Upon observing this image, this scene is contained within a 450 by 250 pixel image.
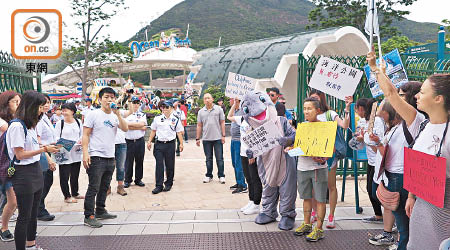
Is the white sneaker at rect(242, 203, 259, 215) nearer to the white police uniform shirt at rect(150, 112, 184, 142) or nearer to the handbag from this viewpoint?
the white police uniform shirt at rect(150, 112, 184, 142)

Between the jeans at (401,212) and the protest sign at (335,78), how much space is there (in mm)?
1719

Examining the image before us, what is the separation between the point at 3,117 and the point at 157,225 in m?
2.30

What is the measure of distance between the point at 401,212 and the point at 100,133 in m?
3.78

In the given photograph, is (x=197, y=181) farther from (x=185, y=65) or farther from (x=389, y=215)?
(x=185, y=65)

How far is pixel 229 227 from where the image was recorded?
187 inches

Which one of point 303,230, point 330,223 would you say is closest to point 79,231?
point 303,230

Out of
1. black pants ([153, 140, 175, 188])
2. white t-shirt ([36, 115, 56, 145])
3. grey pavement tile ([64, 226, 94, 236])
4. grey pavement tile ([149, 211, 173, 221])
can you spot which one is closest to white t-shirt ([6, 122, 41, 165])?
grey pavement tile ([64, 226, 94, 236])

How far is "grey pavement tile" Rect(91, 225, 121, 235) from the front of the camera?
15.2 feet

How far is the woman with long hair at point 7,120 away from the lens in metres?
4.11

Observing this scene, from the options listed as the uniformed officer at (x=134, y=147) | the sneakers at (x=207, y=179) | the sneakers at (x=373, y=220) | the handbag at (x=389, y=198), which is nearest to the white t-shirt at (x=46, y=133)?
the uniformed officer at (x=134, y=147)

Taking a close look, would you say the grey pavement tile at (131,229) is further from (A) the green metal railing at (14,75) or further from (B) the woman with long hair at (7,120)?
(A) the green metal railing at (14,75)

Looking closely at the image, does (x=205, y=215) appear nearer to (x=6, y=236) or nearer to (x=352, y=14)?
(x=6, y=236)

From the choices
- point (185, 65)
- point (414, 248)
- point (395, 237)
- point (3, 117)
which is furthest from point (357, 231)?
point (185, 65)

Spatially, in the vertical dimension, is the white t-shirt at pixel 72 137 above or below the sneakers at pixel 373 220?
above
